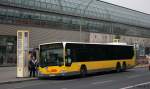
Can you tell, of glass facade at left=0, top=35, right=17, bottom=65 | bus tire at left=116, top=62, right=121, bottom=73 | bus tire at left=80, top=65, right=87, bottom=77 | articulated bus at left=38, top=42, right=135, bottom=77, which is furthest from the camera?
glass facade at left=0, top=35, right=17, bottom=65

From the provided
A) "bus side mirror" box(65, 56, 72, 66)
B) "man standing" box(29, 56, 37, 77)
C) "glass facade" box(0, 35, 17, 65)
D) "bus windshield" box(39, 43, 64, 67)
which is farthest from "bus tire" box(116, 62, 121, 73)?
"glass facade" box(0, 35, 17, 65)

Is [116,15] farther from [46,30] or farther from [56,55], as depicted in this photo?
[56,55]

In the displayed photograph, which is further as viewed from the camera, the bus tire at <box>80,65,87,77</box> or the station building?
the station building

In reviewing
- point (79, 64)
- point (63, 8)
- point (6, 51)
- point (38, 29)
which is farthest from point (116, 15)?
point (79, 64)

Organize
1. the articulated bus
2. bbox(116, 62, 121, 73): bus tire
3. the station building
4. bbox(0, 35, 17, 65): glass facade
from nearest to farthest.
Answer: the articulated bus
bbox(116, 62, 121, 73): bus tire
bbox(0, 35, 17, 65): glass facade
the station building

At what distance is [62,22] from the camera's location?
61.0 m

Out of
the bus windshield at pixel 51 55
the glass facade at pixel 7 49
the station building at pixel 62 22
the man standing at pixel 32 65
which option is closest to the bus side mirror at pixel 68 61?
the bus windshield at pixel 51 55

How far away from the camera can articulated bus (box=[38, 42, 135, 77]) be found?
29.6m

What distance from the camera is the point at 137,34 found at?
90.2 metres

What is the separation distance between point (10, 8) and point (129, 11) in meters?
42.3

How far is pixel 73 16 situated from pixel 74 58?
33054 millimetres

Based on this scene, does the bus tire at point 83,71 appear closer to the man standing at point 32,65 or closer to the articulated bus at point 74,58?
the articulated bus at point 74,58

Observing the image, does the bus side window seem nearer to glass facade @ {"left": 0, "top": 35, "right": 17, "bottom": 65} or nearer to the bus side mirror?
the bus side mirror

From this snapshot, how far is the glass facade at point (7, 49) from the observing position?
4997 cm
